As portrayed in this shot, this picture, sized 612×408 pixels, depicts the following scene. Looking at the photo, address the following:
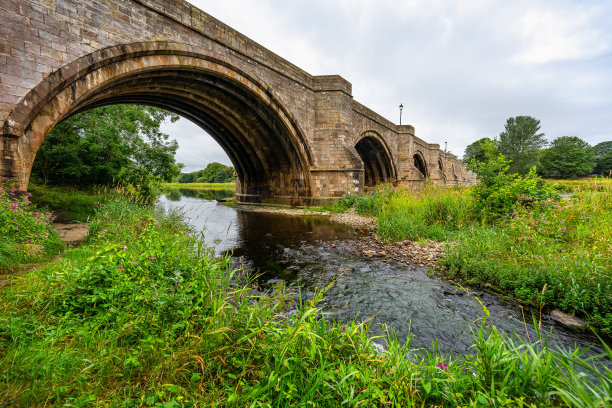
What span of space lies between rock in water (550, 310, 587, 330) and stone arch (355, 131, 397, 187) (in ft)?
62.8

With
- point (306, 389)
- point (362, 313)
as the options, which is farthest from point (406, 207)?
point (306, 389)

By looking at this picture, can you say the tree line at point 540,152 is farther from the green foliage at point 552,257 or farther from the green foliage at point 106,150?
the green foliage at point 106,150

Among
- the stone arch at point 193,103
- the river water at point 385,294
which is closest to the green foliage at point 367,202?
the stone arch at point 193,103

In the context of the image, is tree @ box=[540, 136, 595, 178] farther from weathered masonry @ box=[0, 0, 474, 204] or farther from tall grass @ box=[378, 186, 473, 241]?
tall grass @ box=[378, 186, 473, 241]

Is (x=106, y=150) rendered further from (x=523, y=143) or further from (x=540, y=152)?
(x=540, y=152)

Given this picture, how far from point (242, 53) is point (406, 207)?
9168 mm

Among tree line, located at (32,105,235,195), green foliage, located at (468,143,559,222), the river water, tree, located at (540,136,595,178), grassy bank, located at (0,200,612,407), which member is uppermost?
tree, located at (540,136,595,178)

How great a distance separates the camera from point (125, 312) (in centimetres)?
206

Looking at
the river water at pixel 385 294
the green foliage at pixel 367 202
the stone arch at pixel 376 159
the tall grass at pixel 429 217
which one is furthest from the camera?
the stone arch at pixel 376 159

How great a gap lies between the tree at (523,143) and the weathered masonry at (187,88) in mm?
27464

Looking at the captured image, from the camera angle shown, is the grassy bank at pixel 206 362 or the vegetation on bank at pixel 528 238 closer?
the grassy bank at pixel 206 362

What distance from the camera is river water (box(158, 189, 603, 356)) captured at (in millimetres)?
2652

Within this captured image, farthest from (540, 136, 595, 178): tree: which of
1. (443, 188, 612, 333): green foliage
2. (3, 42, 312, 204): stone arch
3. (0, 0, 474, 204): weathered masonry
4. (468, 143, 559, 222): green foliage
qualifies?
(443, 188, 612, 333): green foliage

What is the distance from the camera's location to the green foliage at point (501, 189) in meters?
5.22
